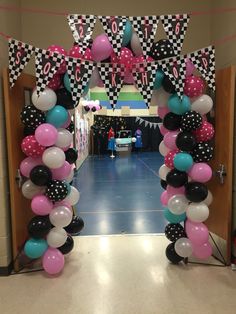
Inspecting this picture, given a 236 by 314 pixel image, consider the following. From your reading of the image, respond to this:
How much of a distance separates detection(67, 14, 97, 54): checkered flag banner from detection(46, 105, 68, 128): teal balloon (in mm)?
570

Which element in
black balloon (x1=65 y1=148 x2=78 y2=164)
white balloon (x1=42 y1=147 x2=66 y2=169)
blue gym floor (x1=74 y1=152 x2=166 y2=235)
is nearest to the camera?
white balloon (x1=42 y1=147 x2=66 y2=169)

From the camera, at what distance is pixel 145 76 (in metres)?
2.82

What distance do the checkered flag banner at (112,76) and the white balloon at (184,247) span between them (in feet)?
5.09

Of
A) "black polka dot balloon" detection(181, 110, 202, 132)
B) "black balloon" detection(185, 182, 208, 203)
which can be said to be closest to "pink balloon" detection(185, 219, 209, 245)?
"black balloon" detection(185, 182, 208, 203)

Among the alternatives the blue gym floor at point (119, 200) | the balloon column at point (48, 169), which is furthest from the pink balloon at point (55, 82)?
the blue gym floor at point (119, 200)

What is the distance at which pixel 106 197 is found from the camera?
20.6 ft

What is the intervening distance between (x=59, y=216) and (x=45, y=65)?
1.39m

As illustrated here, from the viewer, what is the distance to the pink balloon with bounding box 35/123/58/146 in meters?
2.75

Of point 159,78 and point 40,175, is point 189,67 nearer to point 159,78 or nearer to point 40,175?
point 159,78

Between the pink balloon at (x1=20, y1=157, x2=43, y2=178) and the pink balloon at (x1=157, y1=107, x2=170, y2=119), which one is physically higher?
the pink balloon at (x1=157, y1=107, x2=170, y2=119)

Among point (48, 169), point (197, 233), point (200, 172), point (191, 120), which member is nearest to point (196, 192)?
point (200, 172)

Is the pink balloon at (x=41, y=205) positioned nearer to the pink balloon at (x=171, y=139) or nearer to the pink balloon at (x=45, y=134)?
the pink balloon at (x=45, y=134)

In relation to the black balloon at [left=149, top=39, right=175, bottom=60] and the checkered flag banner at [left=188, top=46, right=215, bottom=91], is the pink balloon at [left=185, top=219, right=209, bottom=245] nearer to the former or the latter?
the checkered flag banner at [left=188, top=46, right=215, bottom=91]

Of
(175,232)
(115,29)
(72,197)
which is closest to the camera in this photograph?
(115,29)
